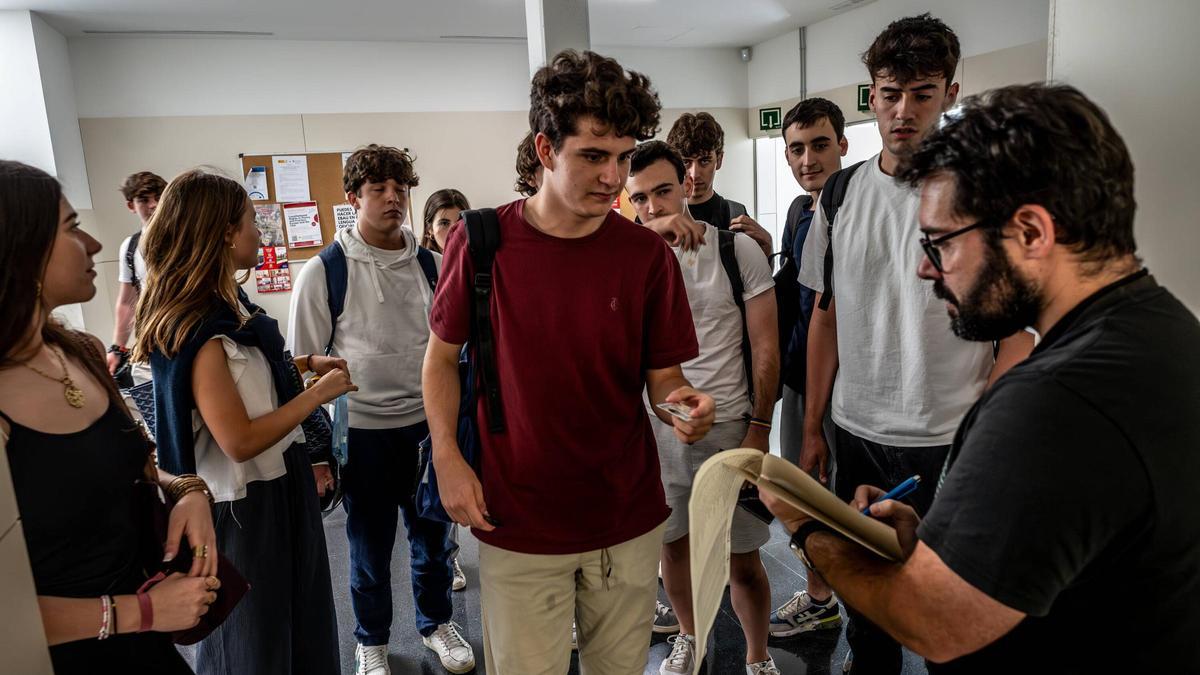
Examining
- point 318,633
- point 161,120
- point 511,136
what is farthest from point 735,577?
point 161,120

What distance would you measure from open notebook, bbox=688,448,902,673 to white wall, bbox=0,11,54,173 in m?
5.69

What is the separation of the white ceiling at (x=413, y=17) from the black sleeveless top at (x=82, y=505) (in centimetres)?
455

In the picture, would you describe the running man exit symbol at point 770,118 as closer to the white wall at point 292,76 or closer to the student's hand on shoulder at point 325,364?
the white wall at point 292,76

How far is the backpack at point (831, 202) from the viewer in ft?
6.58

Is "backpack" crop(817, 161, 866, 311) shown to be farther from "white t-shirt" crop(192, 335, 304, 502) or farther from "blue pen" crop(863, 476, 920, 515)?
"white t-shirt" crop(192, 335, 304, 502)

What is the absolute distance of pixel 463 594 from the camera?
→ 3135 millimetres

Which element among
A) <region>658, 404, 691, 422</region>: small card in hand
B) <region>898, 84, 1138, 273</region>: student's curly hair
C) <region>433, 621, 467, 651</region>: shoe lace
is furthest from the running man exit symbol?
<region>898, 84, 1138, 273</region>: student's curly hair

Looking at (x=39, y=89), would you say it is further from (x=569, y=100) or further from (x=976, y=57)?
(x=976, y=57)

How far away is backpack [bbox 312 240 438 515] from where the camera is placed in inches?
82.1

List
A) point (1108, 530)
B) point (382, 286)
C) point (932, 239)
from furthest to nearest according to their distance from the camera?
point (382, 286) → point (932, 239) → point (1108, 530)

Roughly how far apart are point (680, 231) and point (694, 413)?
840 millimetres

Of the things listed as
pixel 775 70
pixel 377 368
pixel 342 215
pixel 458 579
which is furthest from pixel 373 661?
pixel 775 70

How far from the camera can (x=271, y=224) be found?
614 centimetres

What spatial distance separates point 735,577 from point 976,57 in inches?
180
